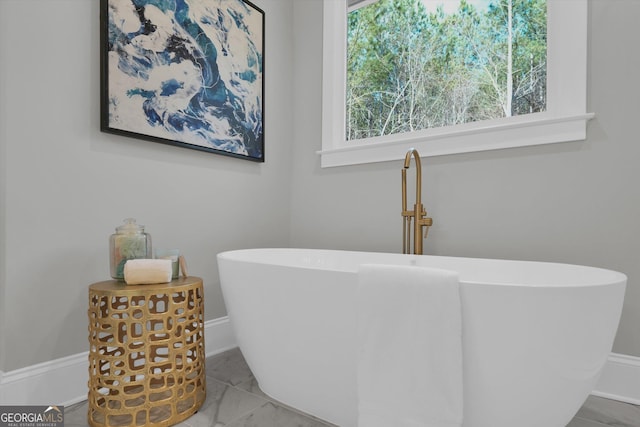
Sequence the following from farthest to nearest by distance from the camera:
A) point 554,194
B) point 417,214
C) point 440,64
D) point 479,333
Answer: point 440,64 < point 417,214 < point 554,194 < point 479,333

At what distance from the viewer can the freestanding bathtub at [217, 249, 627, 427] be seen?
0.93 m

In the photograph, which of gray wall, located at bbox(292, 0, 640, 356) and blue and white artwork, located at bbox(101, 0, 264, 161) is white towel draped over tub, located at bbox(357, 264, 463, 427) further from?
blue and white artwork, located at bbox(101, 0, 264, 161)

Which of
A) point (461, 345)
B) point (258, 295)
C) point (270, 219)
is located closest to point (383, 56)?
point (270, 219)

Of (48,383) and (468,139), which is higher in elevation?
(468,139)

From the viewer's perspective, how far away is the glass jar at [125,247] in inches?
55.8

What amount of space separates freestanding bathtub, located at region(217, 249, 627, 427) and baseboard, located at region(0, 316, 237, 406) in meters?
0.68

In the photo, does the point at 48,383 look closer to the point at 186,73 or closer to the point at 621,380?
the point at 186,73

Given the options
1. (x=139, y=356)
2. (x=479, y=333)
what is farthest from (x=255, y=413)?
(x=479, y=333)

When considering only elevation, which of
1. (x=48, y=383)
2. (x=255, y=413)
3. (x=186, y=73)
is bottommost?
(x=255, y=413)

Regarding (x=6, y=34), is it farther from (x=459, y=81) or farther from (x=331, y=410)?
(x=459, y=81)

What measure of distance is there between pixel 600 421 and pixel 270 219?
6.25 feet

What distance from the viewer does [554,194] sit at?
1658 millimetres

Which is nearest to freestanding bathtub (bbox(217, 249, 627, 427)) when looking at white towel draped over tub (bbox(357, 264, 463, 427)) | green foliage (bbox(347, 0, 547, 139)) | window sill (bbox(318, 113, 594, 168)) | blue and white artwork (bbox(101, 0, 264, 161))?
white towel draped over tub (bbox(357, 264, 463, 427))

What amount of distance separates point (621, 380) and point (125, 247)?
2.11 meters
